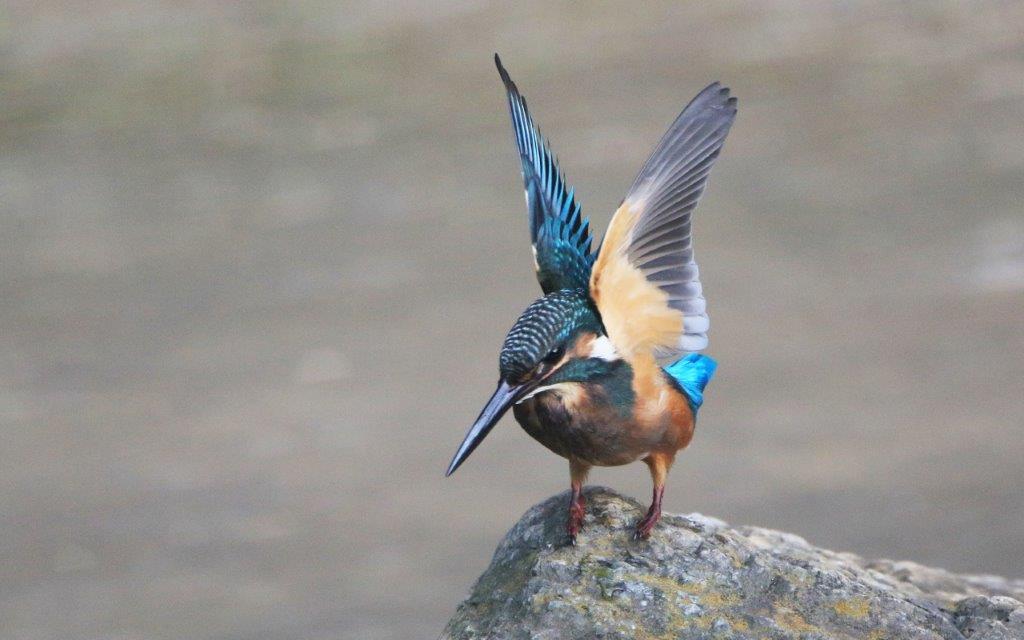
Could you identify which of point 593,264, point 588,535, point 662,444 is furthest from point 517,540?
point 593,264

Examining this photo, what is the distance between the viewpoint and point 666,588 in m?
3.41

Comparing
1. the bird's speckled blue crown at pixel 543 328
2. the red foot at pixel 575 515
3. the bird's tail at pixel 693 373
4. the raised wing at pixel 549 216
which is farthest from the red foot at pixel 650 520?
the raised wing at pixel 549 216

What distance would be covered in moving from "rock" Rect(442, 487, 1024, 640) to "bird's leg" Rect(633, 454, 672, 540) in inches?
1.2

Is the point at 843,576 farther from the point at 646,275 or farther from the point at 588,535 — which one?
the point at 646,275

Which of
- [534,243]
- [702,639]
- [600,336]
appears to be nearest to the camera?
[702,639]

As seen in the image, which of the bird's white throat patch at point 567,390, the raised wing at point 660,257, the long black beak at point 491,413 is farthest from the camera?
the raised wing at point 660,257

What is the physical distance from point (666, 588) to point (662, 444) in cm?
41

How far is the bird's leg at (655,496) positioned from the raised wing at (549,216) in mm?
500

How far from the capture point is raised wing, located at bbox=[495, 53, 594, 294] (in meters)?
3.73

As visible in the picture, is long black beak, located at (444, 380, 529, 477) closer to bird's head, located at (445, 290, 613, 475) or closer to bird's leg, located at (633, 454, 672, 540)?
bird's head, located at (445, 290, 613, 475)

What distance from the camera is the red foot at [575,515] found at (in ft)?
11.7

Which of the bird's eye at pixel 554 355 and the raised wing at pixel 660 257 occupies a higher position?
the raised wing at pixel 660 257

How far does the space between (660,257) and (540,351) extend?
55 centimetres

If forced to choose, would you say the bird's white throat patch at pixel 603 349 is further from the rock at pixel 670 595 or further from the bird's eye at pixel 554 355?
the rock at pixel 670 595
